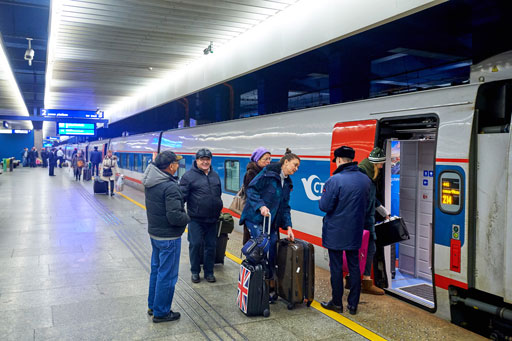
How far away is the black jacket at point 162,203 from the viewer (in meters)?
4.03

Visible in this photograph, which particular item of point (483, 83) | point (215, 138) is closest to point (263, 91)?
point (215, 138)

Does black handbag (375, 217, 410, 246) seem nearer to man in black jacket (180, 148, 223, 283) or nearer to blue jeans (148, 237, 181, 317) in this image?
man in black jacket (180, 148, 223, 283)

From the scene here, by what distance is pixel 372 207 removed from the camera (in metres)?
4.71

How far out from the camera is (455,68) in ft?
13.1

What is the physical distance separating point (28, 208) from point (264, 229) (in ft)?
32.0

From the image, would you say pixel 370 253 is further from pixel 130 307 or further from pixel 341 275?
pixel 130 307

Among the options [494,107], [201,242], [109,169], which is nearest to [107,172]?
[109,169]

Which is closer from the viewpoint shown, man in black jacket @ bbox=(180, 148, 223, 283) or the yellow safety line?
the yellow safety line

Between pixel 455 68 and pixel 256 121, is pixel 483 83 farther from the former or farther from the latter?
pixel 256 121

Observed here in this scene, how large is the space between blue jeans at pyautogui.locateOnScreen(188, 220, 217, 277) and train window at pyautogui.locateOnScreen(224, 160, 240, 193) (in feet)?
10.6

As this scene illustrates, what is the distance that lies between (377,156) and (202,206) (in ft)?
7.10

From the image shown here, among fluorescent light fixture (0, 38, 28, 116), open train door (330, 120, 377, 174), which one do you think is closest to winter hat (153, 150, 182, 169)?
open train door (330, 120, 377, 174)

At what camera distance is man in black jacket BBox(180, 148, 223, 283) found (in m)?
5.28

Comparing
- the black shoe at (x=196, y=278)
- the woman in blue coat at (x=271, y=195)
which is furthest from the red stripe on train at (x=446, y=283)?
the black shoe at (x=196, y=278)
